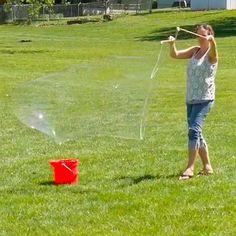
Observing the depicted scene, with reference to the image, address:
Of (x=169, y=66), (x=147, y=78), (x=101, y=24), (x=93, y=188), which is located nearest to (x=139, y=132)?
(x=147, y=78)

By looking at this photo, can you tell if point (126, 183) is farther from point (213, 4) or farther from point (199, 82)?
point (213, 4)

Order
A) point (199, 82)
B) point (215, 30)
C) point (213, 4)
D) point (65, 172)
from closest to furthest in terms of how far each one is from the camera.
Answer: point (65, 172) < point (199, 82) < point (215, 30) < point (213, 4)

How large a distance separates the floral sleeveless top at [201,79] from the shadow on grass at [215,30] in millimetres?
34718

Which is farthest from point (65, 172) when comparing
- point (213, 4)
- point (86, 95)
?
point (213, 4)

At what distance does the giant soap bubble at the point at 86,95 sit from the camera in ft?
31.9

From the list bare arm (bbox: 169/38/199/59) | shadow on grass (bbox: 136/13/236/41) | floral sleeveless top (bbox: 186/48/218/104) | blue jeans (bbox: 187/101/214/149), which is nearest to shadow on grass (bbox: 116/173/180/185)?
blue jeans (bbox: 187/101/214/149)

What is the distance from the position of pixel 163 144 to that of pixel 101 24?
158 feet

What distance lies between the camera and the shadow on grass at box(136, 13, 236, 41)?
149ft

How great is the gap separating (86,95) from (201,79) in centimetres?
233

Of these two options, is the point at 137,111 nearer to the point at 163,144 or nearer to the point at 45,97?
the point at 163,144

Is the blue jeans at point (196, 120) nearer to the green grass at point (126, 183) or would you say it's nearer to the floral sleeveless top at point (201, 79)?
the floral sleeveless top at point (201, 79)

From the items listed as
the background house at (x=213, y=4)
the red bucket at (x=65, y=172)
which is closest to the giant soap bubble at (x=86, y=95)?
the red bucket at (x=65, y=172)

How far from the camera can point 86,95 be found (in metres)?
10.9

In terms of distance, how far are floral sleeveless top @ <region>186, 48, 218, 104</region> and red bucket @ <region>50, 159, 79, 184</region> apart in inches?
60.7
